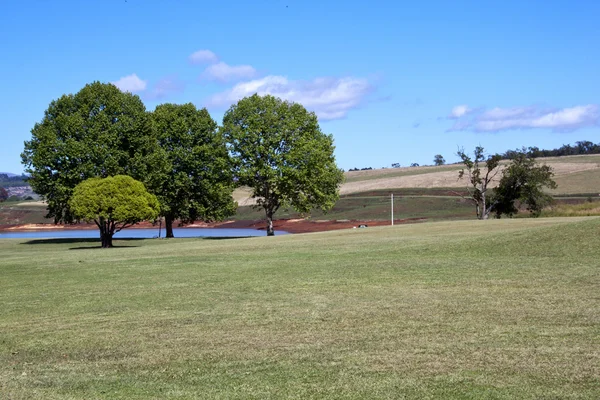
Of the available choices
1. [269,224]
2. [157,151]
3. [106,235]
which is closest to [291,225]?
[269,224]

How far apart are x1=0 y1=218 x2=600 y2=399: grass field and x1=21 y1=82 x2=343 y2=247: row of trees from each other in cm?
4035

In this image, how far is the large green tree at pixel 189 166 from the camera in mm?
78000

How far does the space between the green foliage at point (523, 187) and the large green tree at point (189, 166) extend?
3578 cm

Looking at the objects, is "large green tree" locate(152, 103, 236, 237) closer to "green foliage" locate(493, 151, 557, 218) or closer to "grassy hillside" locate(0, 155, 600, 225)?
"green foliage" locate(493, 151, 557, 218)

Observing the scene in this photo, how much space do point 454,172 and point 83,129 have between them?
413 ft

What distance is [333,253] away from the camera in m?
36.6

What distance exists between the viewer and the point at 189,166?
7875cm

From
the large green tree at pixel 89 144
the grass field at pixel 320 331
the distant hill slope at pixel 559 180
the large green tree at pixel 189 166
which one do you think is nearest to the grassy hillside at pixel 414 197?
the distant hill slope at pixel 559 180

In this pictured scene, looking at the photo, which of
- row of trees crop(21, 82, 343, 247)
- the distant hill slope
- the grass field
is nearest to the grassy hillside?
the distant hill slope

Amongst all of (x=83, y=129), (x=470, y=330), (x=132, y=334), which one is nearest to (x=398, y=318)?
(x=470, y=330)

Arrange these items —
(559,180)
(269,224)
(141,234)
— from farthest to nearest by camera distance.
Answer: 1. (559,180)
2. (141,234)
3. (269,224)

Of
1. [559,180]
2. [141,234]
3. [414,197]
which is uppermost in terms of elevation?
[559,180]

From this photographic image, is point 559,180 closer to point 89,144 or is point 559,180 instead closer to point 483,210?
point 483,210

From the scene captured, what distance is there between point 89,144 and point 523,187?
53823 mm
